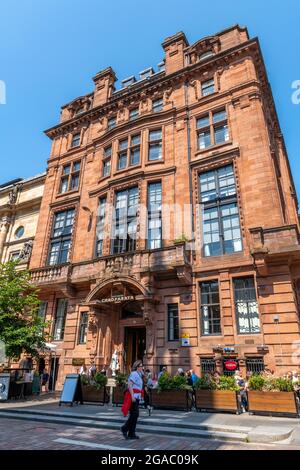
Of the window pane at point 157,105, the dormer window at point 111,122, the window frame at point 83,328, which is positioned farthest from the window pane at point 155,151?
the window frame at point 83,328

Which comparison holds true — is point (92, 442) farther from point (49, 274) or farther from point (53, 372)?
point (49, 274)

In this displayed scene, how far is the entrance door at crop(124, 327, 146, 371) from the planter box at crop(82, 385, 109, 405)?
5075 mm

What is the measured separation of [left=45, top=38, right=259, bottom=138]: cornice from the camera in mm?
23234

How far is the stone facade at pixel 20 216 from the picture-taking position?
30.7 meters

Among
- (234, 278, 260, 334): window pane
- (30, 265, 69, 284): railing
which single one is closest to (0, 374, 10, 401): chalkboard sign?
(30, 265, 69, 284): railing

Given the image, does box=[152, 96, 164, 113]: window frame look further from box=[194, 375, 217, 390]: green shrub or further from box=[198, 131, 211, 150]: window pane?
box=[194, 375, 217, 390]: green shrub

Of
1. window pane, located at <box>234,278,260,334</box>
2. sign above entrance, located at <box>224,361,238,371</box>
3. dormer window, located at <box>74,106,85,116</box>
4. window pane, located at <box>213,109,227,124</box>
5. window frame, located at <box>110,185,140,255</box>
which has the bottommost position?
sign above entrance, located at <box>224,361,238,371</box>

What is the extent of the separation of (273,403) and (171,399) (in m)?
3.84

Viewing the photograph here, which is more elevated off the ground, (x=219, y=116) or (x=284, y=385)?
(x=219, y=116)

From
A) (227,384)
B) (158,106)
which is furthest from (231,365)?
(158,106)

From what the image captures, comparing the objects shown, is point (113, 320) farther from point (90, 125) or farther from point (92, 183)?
point (90, 125)

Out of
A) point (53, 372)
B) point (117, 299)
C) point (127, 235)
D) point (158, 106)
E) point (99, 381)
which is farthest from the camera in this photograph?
point (158, 106)

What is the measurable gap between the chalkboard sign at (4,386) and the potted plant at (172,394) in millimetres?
8151

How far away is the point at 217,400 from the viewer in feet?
37.5
